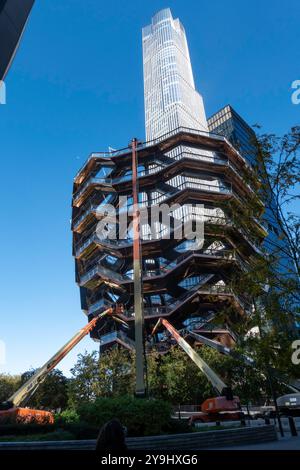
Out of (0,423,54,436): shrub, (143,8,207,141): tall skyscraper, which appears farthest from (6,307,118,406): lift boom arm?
(143,8,207,141): tall skyscraper

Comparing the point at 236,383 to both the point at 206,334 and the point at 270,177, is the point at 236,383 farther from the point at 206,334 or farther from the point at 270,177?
the point at 270,177

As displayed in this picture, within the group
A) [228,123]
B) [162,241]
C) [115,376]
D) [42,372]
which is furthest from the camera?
[228,123]

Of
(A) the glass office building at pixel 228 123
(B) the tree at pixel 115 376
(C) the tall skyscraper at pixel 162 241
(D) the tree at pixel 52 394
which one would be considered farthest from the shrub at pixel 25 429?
(A) the glass office building at pixel 228 123

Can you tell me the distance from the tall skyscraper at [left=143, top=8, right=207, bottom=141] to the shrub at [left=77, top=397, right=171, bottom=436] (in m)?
125

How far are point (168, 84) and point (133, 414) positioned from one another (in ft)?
481

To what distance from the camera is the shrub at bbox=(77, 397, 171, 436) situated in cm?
1403

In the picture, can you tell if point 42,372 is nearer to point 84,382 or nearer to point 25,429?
point 84,382

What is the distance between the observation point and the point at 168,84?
144500 mm

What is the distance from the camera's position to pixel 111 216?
61156 millimetres

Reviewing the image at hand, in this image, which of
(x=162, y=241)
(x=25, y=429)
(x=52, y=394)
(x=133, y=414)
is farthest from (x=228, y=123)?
(x=25, y=429)

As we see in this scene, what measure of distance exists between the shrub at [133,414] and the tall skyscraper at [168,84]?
→ 12501cm

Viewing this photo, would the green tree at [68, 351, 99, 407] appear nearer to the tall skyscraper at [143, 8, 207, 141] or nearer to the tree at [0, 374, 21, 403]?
the tree at [0, 374, 21, 403]

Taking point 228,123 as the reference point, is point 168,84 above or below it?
above
